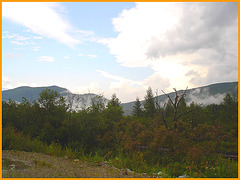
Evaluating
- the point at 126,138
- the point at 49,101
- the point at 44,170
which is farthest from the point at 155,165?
the point at 49,101

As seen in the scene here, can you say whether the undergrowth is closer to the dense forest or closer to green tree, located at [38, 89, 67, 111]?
the dense forest

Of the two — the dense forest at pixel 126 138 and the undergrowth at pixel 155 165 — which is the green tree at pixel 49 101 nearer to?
the dense forest at pixel 126 138

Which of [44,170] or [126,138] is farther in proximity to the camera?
[126,138]

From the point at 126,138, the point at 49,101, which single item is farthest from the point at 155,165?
the point at 49,101

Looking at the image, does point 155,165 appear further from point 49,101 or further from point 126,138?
point 49,101

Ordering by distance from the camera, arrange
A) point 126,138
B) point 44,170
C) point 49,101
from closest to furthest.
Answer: point 44,170, point 126,138, point 49,101

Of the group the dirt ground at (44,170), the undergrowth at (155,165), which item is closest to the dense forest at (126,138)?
the undergrowth at (155,165)

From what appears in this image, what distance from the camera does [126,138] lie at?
1041 centimetres

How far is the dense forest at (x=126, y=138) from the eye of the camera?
8170 mm

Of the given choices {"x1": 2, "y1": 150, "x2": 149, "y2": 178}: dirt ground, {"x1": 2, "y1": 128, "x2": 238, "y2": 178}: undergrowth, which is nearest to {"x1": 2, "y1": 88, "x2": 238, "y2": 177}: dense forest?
{"x1": 2, "y1": 128, "x2": 238, "y2": 178}: undergrowth

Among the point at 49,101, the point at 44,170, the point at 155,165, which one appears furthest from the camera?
the point at 49,101

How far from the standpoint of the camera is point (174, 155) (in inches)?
369

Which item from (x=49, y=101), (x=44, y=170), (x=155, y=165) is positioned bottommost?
(x=155, y=165)

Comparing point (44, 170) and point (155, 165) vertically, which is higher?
point (44, 170)
